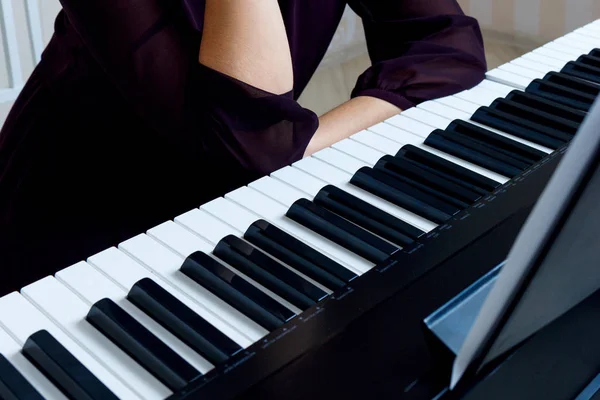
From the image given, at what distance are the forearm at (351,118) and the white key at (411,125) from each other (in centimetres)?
8

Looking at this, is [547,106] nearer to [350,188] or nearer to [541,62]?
[541,62]

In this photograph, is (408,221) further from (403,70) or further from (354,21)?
(354,21)

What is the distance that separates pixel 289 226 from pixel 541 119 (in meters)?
0.44

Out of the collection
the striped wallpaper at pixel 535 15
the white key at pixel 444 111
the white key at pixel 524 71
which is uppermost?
the white key at pixel 524 71

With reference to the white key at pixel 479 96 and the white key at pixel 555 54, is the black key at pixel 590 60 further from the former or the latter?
the white key at pixel 479 96

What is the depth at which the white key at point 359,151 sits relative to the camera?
853mm

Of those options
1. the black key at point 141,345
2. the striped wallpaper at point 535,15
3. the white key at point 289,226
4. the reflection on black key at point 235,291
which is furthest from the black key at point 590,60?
the striped wallpaper at point 535,15

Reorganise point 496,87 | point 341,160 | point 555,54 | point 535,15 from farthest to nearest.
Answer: point 535,15 → point 555,54 → point 496,87 → point 341,160

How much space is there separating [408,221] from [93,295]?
33cm

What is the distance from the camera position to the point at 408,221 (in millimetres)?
735

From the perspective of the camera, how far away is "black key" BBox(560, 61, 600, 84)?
1089mm

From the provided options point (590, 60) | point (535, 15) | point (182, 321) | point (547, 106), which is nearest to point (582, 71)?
point (590, 60)

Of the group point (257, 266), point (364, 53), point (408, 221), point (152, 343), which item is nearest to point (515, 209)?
point (408, 221)

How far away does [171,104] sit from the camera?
0.91m
